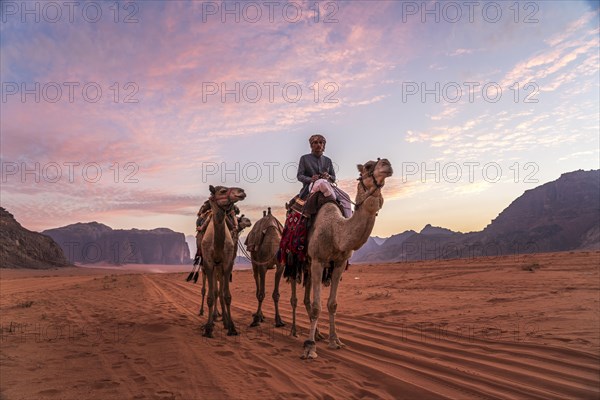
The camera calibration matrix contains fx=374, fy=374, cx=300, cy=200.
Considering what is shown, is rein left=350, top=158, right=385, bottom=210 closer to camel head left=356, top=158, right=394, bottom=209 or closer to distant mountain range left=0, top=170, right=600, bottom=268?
camel head left=356, top=158, right=394, bottom=209

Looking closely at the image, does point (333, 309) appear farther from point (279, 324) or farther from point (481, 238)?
point (481, 238)

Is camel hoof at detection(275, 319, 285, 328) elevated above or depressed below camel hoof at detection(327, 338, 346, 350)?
below

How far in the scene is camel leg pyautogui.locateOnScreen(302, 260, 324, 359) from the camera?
22.4ft

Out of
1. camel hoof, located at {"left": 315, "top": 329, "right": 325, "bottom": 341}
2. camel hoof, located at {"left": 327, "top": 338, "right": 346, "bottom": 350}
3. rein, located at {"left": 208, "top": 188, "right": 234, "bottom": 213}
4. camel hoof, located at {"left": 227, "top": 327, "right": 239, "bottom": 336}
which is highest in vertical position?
rein, located at {"left": 208, "top": 188, "right": 234, "bottom": 213}

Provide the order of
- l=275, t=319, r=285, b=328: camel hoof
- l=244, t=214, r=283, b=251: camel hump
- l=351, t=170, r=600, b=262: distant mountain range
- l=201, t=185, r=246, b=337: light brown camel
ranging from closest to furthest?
l=201, t=185, r=246, b=337: light brown camel, l=275, t=319, r=285, b=328: camel hoof, l=244, t=214, r=283, b=251: camel hump, l=351, t=170, r=600, b=262: distant mountain range

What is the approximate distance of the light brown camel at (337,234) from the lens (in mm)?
6582

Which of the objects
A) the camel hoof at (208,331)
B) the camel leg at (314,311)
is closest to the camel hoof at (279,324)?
the camel hoof at (208,331)

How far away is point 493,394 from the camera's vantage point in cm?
488

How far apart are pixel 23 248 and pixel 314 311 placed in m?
96.1

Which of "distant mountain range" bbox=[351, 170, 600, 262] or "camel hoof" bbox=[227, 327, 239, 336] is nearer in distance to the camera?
"camel hoof" bbox=[227, 327, 239, 336]

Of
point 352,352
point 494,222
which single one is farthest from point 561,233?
point 352,352

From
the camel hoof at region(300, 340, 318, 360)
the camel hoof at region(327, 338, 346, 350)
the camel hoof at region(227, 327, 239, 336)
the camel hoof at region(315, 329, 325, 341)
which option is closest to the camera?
the camel hoof at region(300, 340, 318, 360)

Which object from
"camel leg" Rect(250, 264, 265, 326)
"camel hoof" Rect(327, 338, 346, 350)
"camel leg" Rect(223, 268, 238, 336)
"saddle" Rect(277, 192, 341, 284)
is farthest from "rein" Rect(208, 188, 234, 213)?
"camel hoof" Rect(327, 338, 346, 350)

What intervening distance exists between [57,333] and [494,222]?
548 ft
